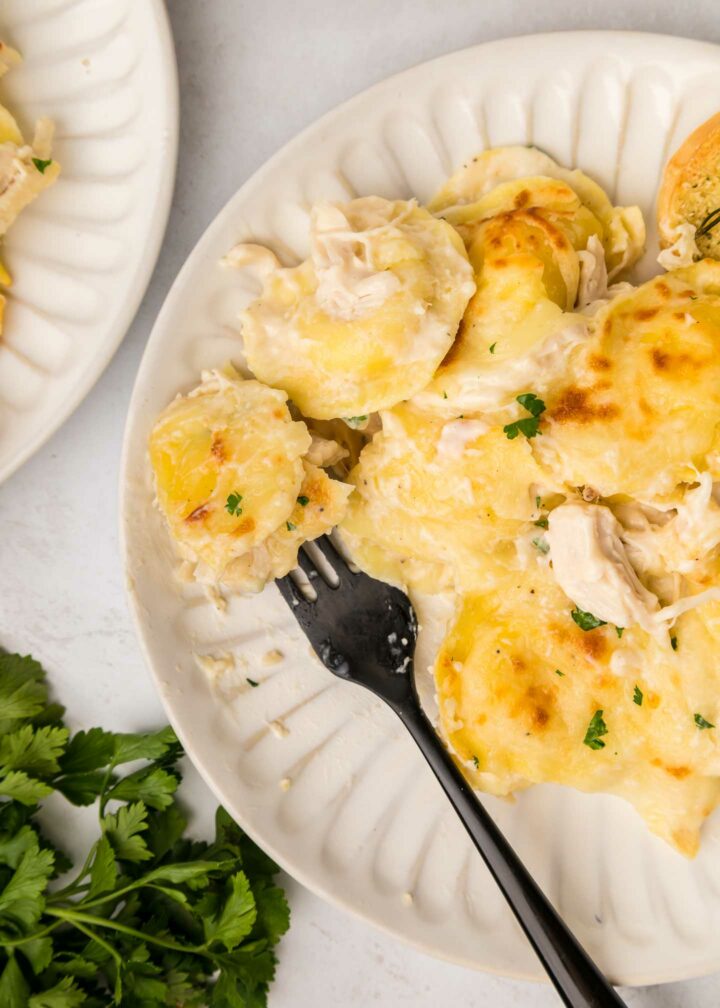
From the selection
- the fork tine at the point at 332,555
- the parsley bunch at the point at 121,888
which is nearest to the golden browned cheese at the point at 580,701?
the fork tine at the point at 332,555

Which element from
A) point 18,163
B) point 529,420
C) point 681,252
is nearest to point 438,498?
point 529,420

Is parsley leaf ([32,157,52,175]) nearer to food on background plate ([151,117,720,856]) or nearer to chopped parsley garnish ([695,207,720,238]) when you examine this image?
food on background plate ([151,117,720,856])

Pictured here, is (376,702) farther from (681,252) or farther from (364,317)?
(681,252)

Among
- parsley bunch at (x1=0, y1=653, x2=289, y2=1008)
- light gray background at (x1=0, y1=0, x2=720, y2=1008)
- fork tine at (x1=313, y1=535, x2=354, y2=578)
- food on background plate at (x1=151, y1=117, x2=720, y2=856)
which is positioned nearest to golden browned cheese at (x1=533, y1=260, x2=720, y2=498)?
food on background plate at (x1=151, y1=117, x2=720, y2=856)

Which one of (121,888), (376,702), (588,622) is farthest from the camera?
(121,888)

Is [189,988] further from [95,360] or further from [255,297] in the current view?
[255,297]
